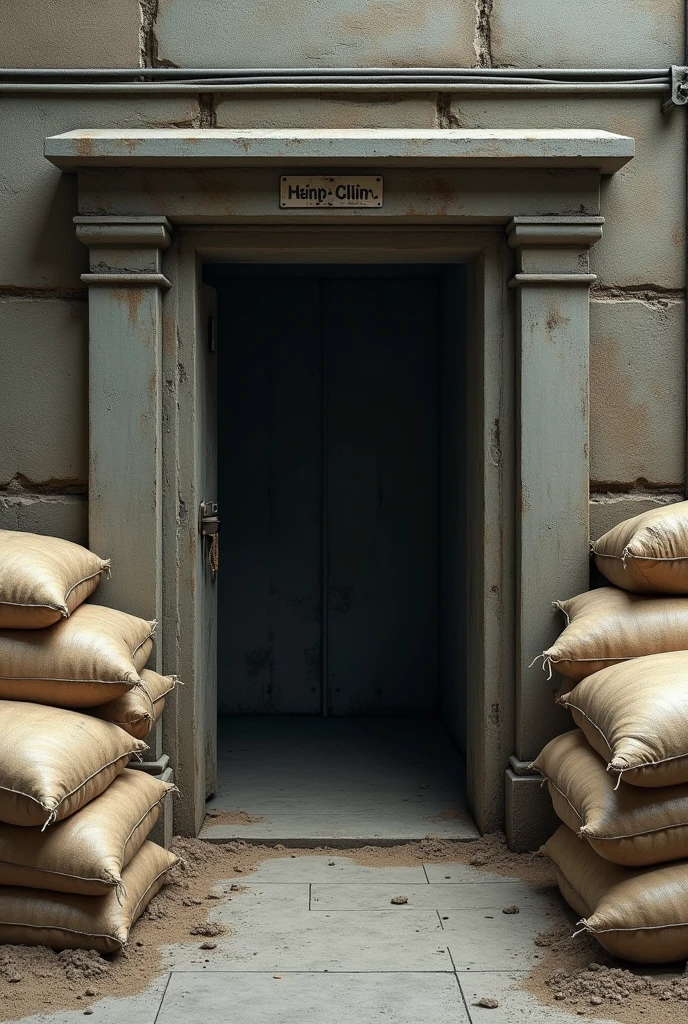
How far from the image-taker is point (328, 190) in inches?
161

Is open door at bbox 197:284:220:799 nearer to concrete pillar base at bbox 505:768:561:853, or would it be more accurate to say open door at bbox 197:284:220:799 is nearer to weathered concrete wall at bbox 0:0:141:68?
weathered concrete wall at bbox 0:0:141:68

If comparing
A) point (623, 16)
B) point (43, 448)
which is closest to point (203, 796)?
point (43, 448)

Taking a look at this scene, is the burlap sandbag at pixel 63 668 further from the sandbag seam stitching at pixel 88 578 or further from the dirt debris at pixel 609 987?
the dirt debris at pixel 609 987

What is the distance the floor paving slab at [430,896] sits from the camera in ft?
12.0

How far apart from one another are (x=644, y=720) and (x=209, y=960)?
58.3 inches

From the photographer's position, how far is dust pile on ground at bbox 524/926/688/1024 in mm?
2869

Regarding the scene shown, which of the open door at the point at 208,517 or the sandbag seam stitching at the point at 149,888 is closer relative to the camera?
the sandbag seam stitching at the point at 149,888

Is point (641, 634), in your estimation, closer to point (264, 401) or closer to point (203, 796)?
point (203, 796)

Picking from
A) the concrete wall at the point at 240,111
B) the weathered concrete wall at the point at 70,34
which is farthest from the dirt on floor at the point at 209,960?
the weathered concrete wall at the point at 70,34

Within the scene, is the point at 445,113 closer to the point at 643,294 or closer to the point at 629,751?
the point at 643,294

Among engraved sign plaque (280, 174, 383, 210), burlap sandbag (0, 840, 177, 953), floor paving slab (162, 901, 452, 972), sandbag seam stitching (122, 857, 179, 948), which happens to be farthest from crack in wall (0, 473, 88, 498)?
floor paving slab (162, 901, 452, 972)

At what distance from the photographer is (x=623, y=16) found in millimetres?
4188

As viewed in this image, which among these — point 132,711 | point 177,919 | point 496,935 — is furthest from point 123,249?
point 496,935

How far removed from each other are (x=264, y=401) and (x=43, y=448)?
2.52 meters
